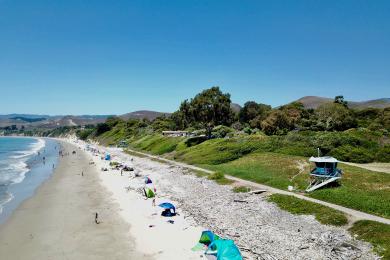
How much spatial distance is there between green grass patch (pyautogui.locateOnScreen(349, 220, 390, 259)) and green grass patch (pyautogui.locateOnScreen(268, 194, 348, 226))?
1.53 m

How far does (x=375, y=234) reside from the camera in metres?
22.6

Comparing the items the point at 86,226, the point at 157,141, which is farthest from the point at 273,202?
the point at 157,141

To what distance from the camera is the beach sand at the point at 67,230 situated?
24266 mm

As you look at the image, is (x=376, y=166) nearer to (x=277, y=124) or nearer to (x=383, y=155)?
(x=383, y=155)

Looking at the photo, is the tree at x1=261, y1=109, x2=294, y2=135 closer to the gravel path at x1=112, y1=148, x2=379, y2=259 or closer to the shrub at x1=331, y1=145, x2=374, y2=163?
the shrub at x1=331, y1=145, x2=374, y2=163

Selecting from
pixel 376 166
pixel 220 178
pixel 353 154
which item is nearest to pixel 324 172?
pixel 220 178

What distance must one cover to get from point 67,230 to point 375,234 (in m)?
23.6

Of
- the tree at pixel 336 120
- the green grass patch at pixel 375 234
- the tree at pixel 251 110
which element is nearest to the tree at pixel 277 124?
the tree at pixel 336 120

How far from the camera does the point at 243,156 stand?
65000mm

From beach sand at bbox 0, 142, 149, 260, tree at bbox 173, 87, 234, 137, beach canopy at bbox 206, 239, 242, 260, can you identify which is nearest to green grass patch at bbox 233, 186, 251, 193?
beach sand at bbox 0, 142, 149, 260

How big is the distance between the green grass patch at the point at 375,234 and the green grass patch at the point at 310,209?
1.53 meters

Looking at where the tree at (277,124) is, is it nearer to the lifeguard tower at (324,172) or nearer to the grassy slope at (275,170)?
the grassy slope at (275,170)

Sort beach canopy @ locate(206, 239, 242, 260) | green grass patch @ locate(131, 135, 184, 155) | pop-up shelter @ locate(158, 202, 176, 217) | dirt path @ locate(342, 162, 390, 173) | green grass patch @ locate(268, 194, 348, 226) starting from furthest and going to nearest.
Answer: green grass patch @ locate(131, 135, 184, 155), dirt path @ locate(342, 162, 390, 173), pop-up shelter @ locate(158, 202, 176, 217), green grass patch @ locate(268, 194, 348, 226), beach canopy @ locate(206, 239, 242, 260)

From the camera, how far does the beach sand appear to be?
79.6 ft
